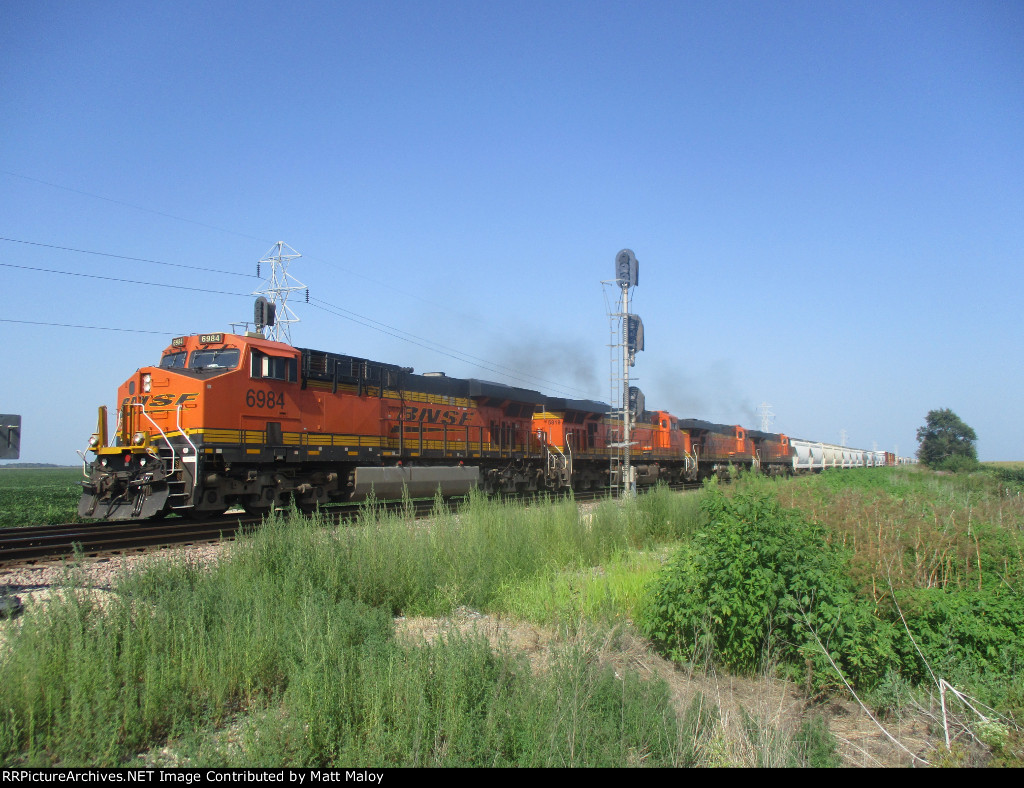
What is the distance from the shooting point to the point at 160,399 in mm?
13008

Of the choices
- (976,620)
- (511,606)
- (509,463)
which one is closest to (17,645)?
(511,606)

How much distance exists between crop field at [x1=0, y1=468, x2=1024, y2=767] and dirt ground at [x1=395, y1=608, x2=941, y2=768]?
27 mm

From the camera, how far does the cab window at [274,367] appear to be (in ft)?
44.7


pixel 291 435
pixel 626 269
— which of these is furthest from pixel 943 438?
pixel 291 435

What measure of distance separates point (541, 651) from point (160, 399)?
10590mm

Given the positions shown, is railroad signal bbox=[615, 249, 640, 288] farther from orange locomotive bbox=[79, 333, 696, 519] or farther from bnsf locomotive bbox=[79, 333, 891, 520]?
orange locomotive bbox=[79, 333, 696, 519]

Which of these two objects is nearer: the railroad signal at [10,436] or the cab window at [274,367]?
the railroad signal at [10,436]

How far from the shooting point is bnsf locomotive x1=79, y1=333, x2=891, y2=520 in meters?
12.3

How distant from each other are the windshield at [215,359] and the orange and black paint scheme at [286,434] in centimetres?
3

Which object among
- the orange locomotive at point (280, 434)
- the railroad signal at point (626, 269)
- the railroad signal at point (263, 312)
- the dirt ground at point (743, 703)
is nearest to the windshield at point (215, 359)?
the orange locomotive at point (280, 434)

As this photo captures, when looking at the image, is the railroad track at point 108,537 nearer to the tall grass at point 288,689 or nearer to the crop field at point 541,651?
the crop field at point 541,651

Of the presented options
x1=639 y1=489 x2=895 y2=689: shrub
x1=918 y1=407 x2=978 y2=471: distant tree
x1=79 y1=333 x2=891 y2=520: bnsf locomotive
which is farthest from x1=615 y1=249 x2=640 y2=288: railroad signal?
x1=918 y1=407 x2=978 y2=471: distant tree

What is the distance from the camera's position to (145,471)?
12273mm
